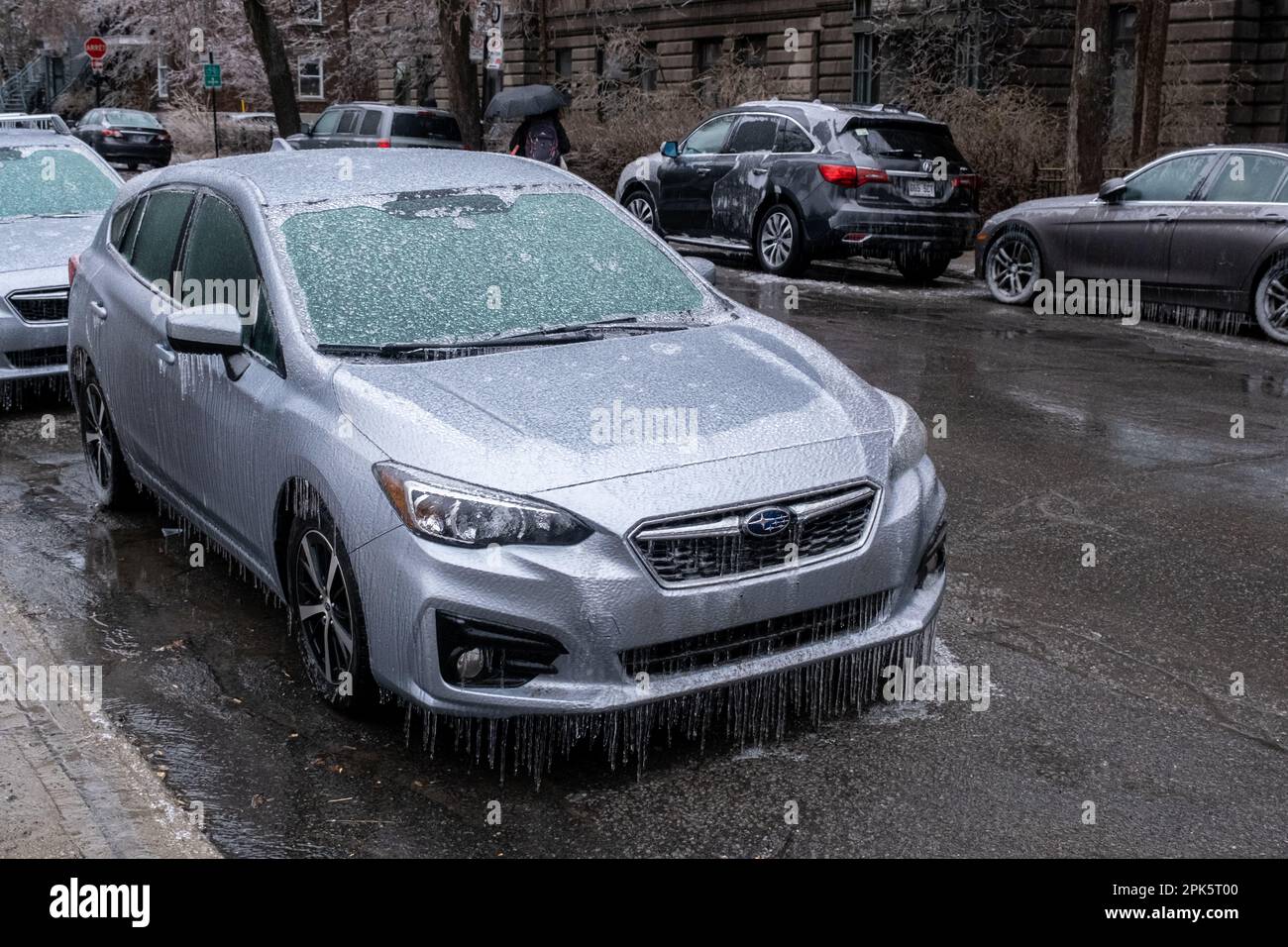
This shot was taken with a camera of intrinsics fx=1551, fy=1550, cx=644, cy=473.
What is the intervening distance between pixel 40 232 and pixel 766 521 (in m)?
7.99

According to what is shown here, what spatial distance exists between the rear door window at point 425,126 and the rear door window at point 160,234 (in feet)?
73.8

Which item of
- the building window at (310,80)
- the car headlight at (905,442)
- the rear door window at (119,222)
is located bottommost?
the car headlight at (905,442)

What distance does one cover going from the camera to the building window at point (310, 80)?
60.1 metres

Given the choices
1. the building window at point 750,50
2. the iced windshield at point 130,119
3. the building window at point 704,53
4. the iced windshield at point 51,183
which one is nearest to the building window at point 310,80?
the iced windshield at point 130,119

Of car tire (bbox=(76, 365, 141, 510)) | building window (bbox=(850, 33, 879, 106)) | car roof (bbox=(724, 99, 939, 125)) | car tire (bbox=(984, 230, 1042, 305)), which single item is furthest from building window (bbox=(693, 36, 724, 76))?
car tire (bbox=(76, 365, 141, 510))

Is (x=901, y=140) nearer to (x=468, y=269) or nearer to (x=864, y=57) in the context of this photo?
(x=468, y=269)

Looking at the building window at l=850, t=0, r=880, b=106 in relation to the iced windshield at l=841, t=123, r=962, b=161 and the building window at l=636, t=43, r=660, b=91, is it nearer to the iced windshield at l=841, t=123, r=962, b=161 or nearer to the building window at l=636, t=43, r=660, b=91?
the building window at l=636, t=43, r=660, b=91

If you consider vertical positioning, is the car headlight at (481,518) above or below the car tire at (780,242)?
above

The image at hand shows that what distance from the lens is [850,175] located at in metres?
16.6

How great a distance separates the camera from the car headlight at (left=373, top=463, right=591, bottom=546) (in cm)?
418

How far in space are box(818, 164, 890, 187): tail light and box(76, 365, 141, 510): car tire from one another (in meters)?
10.6

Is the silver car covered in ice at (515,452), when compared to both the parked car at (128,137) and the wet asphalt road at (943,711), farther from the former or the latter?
the parked car at (128,137)

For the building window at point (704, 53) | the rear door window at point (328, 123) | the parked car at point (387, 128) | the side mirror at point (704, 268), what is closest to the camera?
the side mirror at point (704, 268)

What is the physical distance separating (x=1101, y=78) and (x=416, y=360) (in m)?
16.7
